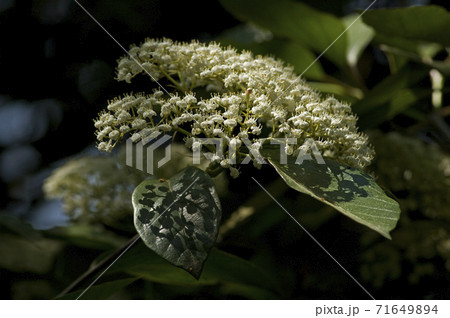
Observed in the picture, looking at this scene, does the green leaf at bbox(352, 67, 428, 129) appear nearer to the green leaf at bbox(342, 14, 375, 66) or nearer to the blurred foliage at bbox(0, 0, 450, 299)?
the blurred foliage at bbox(0, 0, 450, 299)

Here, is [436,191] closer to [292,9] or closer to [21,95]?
[292,9]

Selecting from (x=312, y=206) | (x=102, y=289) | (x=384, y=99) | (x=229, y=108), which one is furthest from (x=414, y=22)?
(x=102, y=289)

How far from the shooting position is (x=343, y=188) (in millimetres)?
951

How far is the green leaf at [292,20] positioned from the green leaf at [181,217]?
95 centimetres

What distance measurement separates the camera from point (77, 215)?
5.53ft

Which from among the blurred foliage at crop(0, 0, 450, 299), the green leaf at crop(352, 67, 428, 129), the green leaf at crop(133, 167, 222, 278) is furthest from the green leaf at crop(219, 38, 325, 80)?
the green leaf at crop(133, 167, 222, 278)


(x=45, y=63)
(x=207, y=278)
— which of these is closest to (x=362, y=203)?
(x=207, y=278)

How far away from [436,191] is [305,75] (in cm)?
63

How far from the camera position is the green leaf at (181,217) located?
0.81 m

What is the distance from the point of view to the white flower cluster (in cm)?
98

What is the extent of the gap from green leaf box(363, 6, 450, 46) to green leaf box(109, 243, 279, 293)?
33.3 inches

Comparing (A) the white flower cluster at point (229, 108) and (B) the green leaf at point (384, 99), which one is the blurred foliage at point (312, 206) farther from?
(A) the white flower cluster at point (229, 108)

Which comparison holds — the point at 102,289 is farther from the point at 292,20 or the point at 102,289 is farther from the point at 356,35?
the point at 356,35

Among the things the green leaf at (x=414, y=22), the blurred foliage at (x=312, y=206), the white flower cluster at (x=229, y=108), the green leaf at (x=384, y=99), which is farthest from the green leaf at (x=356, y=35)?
the white flower cluster at (x=229, y=108)
